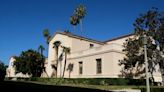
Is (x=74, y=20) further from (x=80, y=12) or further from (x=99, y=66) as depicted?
(x=99, y=66)

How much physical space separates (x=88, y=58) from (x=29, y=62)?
52.7 feet

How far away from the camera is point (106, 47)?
35906 millimetres

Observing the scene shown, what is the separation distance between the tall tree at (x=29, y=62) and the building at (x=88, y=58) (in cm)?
257

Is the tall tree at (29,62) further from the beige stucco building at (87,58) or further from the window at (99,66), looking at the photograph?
the window at (99,66)

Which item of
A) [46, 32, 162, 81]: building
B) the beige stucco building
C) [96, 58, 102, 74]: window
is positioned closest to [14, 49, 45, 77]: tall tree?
the beige stucco building

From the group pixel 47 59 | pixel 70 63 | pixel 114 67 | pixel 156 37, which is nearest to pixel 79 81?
pixel 114 67

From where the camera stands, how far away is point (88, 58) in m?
39.3

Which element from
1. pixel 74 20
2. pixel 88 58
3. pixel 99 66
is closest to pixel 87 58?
pixel 88 58

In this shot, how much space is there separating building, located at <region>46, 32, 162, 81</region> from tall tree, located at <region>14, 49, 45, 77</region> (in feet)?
8.44

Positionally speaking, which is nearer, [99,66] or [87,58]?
[99,66]

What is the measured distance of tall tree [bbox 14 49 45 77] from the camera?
1943 inches

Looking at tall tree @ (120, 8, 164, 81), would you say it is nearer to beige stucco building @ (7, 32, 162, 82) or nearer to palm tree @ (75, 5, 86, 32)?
beige stucco building @ (7, 32, 162, 82)

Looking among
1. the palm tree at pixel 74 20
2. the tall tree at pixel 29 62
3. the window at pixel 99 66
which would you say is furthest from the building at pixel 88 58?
the palm tree at pixel 74 20

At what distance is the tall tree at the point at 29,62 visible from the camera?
4934cm
